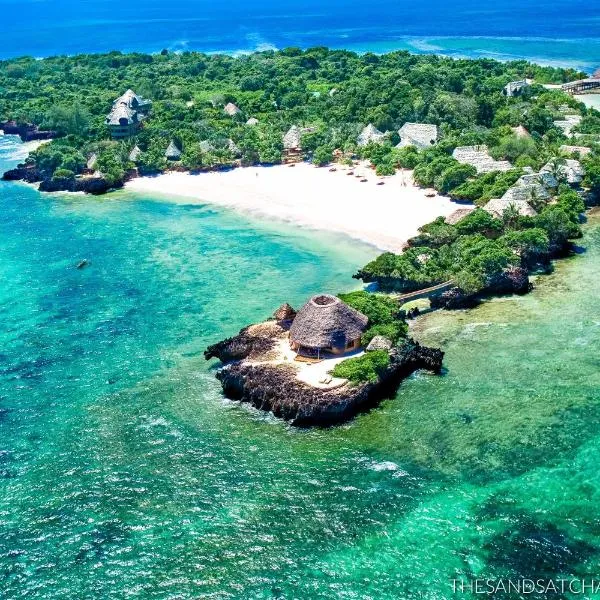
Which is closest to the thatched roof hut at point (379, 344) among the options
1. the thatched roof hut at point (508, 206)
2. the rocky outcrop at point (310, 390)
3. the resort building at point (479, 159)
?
the rocky outcrop at point (310, 390)

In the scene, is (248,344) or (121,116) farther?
(121,116)

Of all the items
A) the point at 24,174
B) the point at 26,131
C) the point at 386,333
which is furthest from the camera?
the point at 26,131

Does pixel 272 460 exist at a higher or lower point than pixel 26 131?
lower

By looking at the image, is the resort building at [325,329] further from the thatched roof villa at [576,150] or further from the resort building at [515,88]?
the resort building at [515,88]

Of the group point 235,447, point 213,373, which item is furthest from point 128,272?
point 235,447

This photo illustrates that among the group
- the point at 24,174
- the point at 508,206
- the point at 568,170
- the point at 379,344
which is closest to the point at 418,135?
the point at 568,170

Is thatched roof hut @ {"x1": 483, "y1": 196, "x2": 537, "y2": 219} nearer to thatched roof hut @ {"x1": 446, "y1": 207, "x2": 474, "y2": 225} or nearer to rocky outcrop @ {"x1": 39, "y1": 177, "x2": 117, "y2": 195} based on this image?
thatched roof hut @ {"x1": 446, "y1": 207, "x2": 474, "y2": 225}

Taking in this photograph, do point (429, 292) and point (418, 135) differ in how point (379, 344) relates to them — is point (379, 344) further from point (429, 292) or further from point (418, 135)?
point (418, 135)
